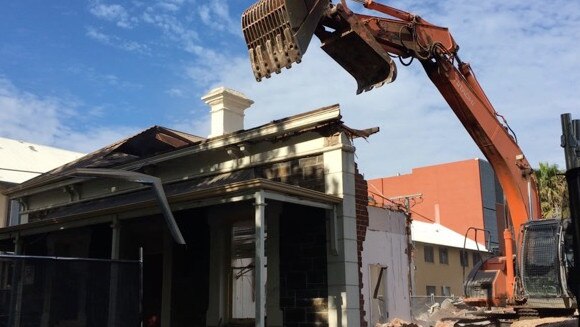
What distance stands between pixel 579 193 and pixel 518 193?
7766 millimetres

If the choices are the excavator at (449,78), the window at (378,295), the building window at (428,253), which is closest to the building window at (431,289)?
the building window at (428,253)

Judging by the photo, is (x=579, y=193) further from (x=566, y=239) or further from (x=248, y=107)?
(x=248, y=107)

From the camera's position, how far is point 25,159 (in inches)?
958

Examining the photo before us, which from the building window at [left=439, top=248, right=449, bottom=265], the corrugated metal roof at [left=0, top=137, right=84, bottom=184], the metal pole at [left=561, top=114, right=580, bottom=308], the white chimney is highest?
the corrugated metal roof at [left=0, top=137, right=84, bottom=184]

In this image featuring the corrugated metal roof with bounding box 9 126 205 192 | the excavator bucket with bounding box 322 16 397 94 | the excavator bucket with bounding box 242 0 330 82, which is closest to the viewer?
the excavator bucket with bounding box 242 0 330 82

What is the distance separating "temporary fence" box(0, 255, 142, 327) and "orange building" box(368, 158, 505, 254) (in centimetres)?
3688

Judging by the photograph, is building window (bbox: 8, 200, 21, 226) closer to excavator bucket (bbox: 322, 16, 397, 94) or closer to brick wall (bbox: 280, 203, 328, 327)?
brick wall (bbox: 280, 203, 328, 327)

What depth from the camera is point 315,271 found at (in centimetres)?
985

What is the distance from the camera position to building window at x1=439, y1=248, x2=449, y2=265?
36219 mm

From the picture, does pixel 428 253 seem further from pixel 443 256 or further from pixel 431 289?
pixel 431 289

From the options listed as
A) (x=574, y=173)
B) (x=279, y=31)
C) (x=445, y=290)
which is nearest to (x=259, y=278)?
(x=279, y=31)

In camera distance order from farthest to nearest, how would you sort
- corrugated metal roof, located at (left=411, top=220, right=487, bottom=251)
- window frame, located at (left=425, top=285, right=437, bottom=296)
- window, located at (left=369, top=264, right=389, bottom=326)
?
window frame, located at (left=425, top=285, right=437, bottom=296) → corrugated metal roof, located at (left=411, top=220, right=487, bottom=251) → window, located at (left=369, top=264, right=389, bottom=326)

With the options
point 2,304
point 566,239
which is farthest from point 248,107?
point 566,239

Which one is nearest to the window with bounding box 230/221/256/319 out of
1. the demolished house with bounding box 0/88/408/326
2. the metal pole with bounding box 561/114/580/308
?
the demolished house with bounding box 0/88/408/326
